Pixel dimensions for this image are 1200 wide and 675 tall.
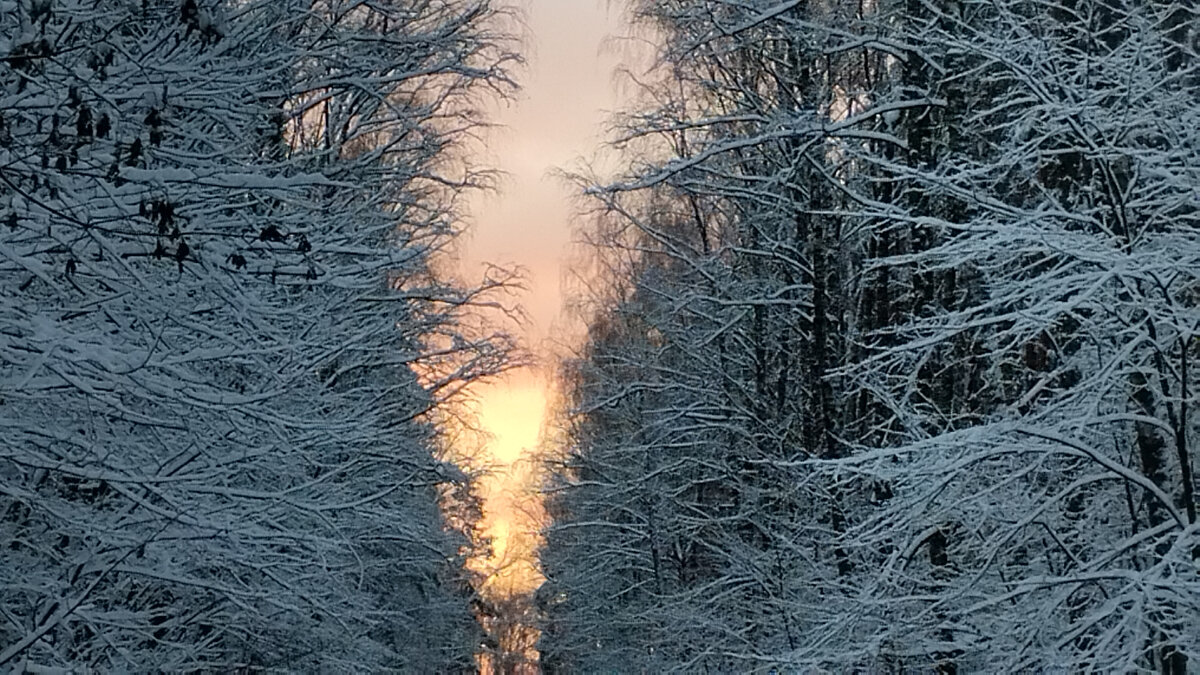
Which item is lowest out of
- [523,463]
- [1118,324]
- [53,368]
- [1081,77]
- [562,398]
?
[53,368]

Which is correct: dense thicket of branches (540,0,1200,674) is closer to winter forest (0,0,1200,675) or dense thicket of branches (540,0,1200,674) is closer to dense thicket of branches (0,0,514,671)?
winter forest (0,0,1200,675)

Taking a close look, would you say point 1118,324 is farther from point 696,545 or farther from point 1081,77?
point 696,545

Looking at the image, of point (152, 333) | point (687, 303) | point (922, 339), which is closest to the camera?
point (152, 333)

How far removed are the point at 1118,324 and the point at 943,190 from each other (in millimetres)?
1105

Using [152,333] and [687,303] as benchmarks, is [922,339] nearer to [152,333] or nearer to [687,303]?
[152,333]

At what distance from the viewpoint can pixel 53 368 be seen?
5238 mm

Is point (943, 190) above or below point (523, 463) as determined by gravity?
below

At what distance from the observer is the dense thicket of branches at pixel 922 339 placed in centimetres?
622

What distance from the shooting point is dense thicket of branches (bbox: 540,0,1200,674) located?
622 centimetres

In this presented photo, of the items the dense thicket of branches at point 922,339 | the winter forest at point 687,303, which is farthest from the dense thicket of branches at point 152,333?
the dense thicket of branches at point 922,339

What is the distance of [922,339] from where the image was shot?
662 centimetres

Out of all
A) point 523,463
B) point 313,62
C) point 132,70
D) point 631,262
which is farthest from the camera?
point 523,463

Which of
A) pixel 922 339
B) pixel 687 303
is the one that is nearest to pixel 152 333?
pixel 922 339

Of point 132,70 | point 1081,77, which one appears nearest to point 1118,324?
point 1081,77
